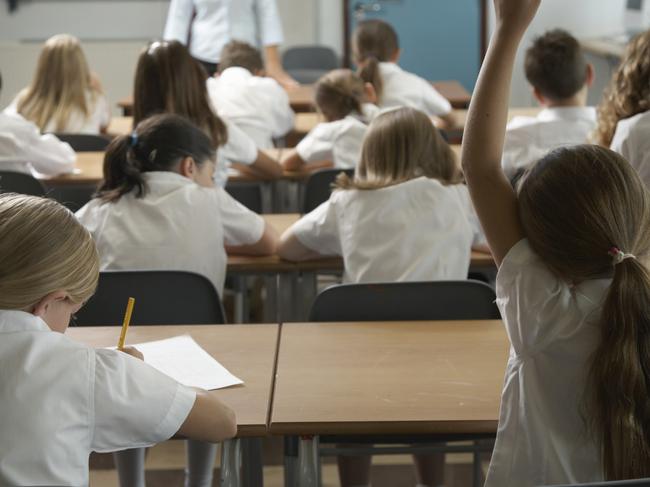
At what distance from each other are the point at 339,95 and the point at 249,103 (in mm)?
792

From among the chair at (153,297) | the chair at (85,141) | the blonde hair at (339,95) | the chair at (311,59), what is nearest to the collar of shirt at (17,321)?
the chair at (153,297)

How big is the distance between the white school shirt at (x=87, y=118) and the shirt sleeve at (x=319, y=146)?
4.07ft

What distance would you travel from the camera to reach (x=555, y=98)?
3709mm

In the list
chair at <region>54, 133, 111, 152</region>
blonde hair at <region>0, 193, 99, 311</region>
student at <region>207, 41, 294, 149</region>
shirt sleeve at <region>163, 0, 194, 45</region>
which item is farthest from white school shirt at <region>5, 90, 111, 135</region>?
blonde hair at <region>0, 193, 99, 311</region>

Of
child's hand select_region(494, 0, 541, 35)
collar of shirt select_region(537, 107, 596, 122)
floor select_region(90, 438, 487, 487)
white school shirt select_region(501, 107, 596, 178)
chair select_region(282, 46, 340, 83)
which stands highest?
child's hand select_region(494, 0, 541, 35)

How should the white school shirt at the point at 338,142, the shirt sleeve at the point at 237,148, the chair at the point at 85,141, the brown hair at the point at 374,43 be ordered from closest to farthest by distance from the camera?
the shirt sleeve at the point at 237,148 → the white school shirt at the point at 338,142 → the chair at the point at 85,141 → the brown hair at the point at 374,43

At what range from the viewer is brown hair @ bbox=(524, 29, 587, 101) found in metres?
3.64

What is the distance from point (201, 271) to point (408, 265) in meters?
0.58

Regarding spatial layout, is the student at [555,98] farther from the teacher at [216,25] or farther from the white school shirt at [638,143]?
the teacher at [216,25]

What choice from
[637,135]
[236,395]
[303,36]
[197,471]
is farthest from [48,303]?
[303,36]

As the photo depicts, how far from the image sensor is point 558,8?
8461 millimetres

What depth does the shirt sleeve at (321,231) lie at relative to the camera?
2.74 m

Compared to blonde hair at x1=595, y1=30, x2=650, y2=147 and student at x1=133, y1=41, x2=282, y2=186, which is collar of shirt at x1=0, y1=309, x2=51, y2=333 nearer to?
blonde hair at x1=595, y1=30, x2=650, y2=147

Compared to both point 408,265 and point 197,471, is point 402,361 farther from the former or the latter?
point 197,471
